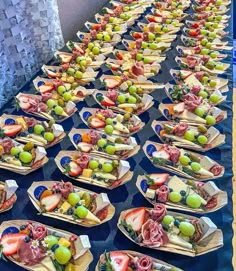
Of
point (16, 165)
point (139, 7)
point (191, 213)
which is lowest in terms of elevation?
point (191, 213)

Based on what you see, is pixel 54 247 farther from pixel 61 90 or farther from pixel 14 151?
pixel 61 90

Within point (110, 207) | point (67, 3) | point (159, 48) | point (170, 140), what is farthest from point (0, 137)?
point (67, 3)

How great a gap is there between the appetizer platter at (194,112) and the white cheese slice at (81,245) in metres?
0.78

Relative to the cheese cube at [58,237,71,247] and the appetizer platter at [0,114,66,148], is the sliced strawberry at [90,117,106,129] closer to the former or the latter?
the appetizer platter at [0,114,66,148]

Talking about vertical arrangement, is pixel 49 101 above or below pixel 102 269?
above

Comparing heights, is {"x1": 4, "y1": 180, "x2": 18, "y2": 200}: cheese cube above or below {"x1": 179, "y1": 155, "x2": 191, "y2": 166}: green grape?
above

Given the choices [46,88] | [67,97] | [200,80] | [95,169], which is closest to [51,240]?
[95,169]

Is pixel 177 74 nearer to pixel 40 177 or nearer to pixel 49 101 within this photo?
Answer: pixel 49 101

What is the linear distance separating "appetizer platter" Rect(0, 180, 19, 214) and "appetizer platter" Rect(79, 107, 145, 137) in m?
0.47

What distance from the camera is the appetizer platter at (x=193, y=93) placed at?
181cm

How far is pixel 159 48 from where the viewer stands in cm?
228

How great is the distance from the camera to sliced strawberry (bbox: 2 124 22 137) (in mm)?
1569

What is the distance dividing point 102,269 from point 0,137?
2.45 ft

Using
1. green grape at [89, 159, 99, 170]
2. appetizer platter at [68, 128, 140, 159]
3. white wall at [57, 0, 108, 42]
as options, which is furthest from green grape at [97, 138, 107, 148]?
white wall at [57, 0, 108, 42]
